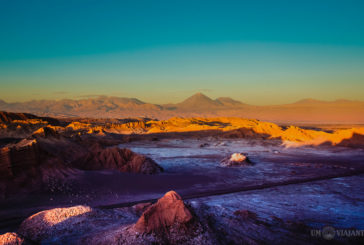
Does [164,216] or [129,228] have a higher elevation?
[164,216]

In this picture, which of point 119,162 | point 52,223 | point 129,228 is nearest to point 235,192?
point 129,228

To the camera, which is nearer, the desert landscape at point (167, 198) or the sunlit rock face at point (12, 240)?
the sunlit rock face at point (12, 240)

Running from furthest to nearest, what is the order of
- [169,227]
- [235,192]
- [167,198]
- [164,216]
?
1. [235,192]
2. [167,198]
3. [164,216]
4. [169,227]

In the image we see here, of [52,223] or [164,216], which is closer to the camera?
[164,216]

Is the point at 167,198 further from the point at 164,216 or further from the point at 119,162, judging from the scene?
the point at 119,162

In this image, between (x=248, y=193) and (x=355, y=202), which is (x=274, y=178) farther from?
(x=355, y=202)

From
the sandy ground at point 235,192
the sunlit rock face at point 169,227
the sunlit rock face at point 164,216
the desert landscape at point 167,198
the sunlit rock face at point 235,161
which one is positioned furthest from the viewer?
the sunlit rock face at point 235,161

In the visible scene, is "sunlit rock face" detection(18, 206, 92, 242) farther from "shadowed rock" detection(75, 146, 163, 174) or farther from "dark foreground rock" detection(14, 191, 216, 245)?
"shadowed rock" detection(75, 146, 163, 174)

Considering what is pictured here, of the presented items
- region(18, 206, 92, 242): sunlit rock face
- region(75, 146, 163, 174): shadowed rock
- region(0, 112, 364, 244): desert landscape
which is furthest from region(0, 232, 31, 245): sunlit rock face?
region(75, 146, 163, 174): shadowed rock

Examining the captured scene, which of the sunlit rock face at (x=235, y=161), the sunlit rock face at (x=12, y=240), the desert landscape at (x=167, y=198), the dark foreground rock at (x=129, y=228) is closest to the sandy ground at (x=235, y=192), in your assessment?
the desert landscape at (x=167, y=198)

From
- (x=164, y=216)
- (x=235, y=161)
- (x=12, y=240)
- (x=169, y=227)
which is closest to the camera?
(x=12, y=240)

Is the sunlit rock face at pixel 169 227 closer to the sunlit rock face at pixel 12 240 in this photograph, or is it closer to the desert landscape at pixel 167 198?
the desert landscape at pixel 167 198

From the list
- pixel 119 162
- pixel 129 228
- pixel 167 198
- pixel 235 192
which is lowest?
pixel 235 192
